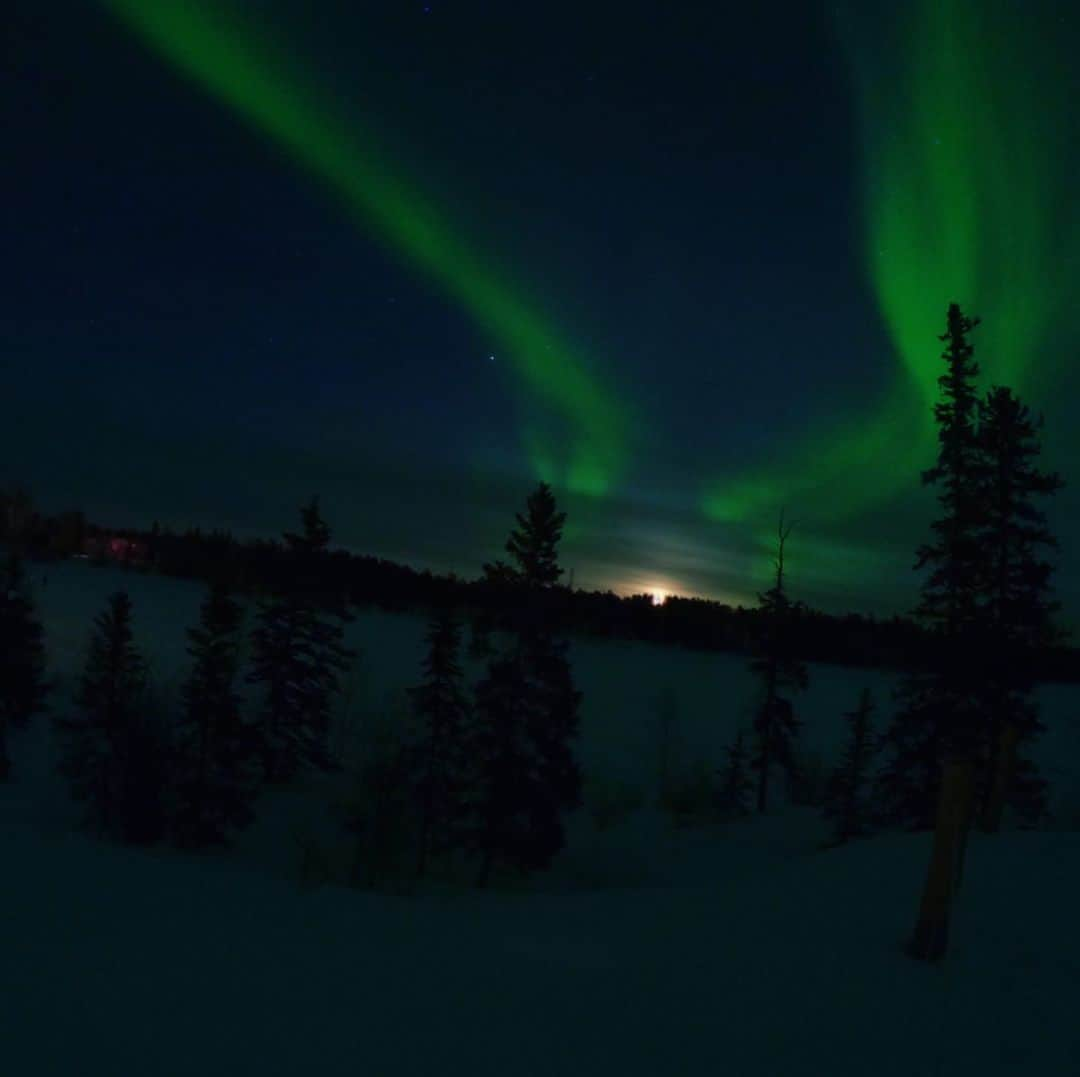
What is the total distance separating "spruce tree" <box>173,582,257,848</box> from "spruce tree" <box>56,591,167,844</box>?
910 millimetres

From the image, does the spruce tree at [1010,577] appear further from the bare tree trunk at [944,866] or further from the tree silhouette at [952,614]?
the bare tree trunk at [944,866]

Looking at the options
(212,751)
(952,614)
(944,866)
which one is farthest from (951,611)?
(212,751)

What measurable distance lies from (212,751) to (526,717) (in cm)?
1118

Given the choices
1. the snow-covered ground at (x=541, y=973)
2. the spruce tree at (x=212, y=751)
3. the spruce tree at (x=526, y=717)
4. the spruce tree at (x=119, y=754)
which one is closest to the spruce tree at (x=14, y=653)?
the spruce tree at (x=119, y=754)

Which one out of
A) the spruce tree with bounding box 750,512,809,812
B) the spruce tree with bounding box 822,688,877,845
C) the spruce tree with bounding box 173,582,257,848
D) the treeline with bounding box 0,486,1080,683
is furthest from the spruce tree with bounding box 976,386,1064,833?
the treeline with bounding box 0,486,1080,683

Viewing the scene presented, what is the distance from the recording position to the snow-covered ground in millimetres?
5285

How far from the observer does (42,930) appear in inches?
260

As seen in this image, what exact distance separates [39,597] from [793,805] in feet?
241

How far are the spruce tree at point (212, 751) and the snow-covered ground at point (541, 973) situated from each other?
16321 mm

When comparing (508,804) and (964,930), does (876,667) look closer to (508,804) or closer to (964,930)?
(508,804)

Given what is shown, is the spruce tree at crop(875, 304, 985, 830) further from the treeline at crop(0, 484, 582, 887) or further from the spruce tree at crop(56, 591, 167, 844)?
the spruce tree at crop(56, 591, 167, 844)

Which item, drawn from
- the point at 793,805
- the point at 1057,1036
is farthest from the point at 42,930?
the point at 793,805

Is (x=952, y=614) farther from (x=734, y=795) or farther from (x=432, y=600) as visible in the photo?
(x=432, y=600)

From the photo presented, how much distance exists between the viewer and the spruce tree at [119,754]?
24.7m
